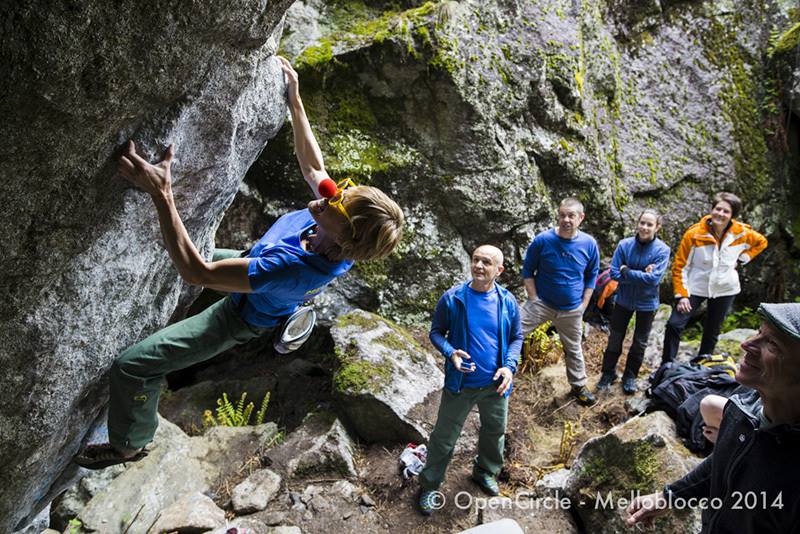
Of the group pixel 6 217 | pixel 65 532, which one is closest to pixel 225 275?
pixel 6 217

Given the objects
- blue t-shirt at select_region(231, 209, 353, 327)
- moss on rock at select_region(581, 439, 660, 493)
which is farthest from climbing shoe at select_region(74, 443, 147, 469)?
moss on rock at select_region(581, 439, 660, 493)

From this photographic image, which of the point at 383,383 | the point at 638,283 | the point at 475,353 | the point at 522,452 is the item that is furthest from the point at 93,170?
the point at 638,283

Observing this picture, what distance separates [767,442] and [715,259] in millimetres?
5004

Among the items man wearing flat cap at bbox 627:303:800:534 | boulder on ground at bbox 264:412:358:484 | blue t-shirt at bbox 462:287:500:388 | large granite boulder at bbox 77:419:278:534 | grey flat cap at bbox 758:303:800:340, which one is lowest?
large granite boulder at bbox 77:419:278:534

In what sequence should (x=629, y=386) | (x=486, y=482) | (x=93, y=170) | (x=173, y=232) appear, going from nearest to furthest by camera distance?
(x=93, y=170) → (x=173, y=232) → (x=486, y=482) → (x=629, y=386)

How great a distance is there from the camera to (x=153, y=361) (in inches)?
150

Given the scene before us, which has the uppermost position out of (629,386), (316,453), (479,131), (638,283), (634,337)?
(479,131)

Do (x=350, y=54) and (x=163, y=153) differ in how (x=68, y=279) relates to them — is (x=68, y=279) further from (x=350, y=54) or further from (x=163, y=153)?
(x=350, y=54)

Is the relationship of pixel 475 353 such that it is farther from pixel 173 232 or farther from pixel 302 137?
pixel 173 232

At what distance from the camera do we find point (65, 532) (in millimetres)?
5555

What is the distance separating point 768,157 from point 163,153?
13032 millimetres

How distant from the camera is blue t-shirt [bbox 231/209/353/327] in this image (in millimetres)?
3465

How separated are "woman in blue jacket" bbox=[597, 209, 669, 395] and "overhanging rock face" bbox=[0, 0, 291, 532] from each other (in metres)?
4.95

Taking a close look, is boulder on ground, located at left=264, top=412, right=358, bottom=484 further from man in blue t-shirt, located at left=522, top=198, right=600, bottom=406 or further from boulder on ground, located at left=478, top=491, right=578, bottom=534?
man in blue t-shirt, located at left=522, top=198, right=600, bottom=406
